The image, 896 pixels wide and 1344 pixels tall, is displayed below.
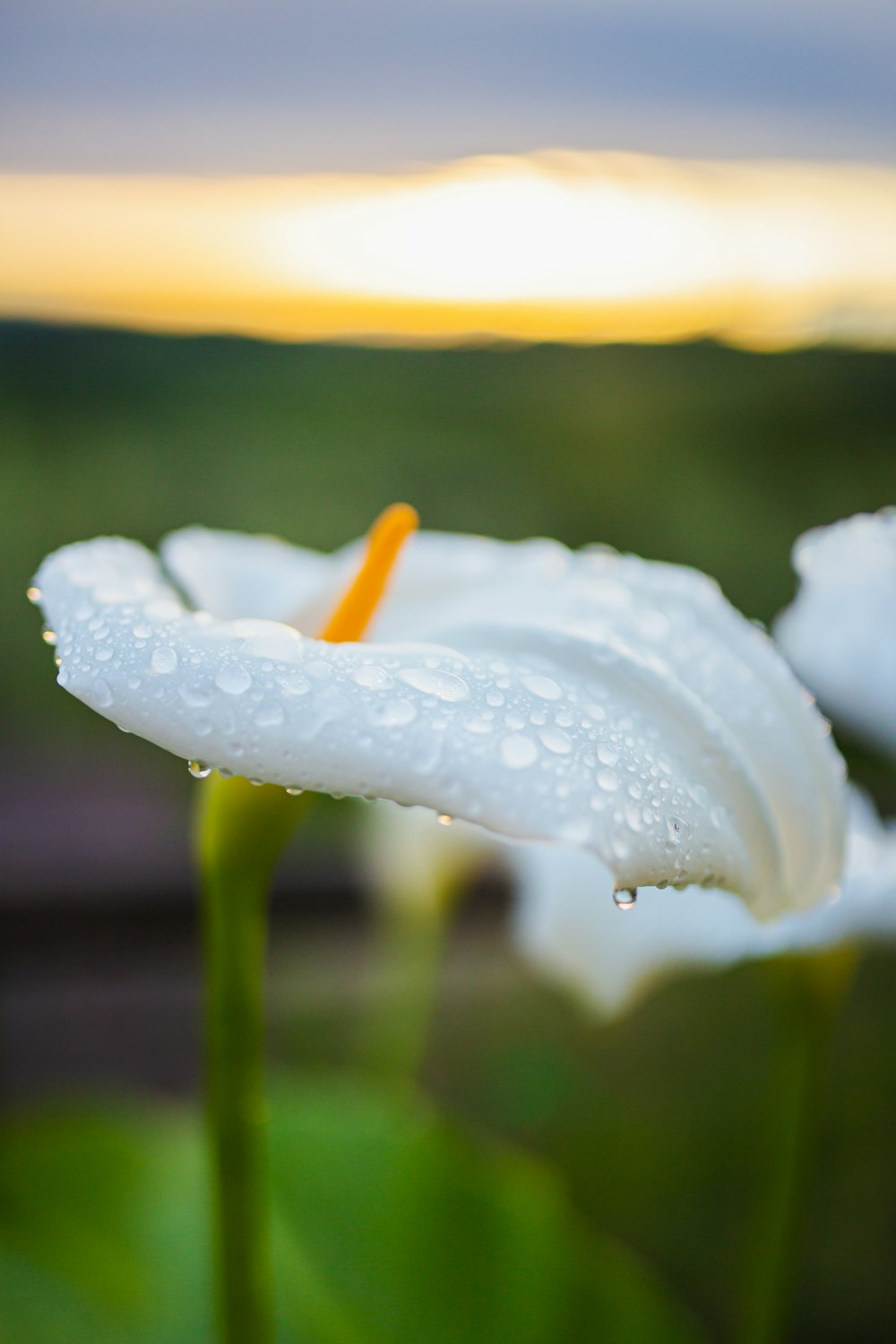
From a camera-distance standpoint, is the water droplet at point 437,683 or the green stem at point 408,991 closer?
the water droplet at point 437,683

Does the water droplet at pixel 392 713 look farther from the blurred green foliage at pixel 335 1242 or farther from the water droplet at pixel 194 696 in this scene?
the blurred green foliage at pixel 335 1242

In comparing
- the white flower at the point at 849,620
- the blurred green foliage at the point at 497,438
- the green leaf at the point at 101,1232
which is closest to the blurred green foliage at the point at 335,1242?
the green leaf at the point at 101,1232

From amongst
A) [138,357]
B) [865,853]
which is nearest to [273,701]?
[865,853]

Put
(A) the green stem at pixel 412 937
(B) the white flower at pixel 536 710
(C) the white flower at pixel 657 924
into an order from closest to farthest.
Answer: (B) the white flower at pixel 536 710 < (C) the white flower at pixel 657 924 < (A) the green stem at pixel 412 937

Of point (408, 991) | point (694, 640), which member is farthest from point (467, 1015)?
point (694, 640)

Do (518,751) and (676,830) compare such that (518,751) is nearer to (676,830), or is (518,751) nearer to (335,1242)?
(676,830)

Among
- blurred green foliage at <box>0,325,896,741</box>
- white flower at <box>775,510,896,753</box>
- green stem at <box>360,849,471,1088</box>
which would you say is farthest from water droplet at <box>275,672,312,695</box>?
blurred green foliage at <box>0,325,896,741</box>

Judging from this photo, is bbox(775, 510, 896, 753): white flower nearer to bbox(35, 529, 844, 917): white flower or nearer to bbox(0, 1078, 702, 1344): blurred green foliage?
bbox(35, 529, 844, 917): white flower
